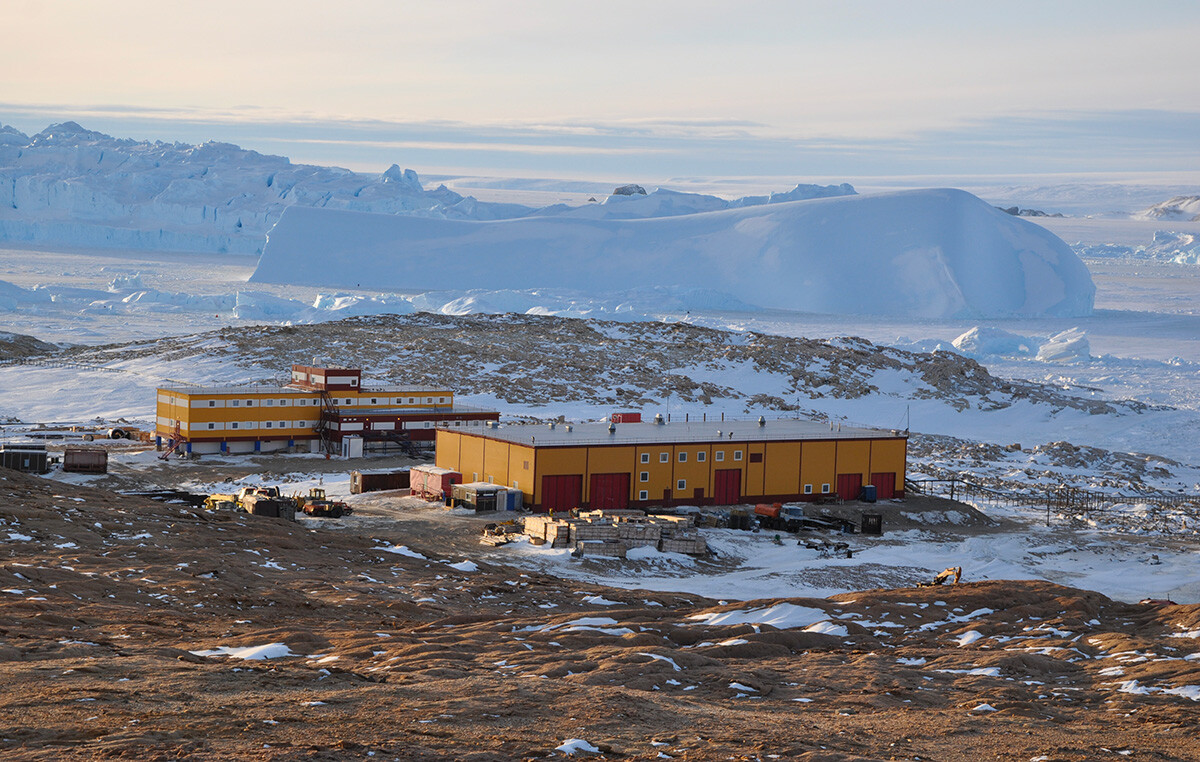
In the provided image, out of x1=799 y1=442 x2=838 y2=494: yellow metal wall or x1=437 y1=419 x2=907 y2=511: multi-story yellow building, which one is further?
x1=799 y1=442 x2=838 y2=494: yellow metal wall

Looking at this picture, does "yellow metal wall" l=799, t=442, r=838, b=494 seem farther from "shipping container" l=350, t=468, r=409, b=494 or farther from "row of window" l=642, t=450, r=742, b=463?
"shipping container" l=350, t=468, r=409, b=494

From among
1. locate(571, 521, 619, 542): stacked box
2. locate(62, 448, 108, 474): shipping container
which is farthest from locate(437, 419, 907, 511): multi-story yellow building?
locate(62, 448, 108, 474): shipping container

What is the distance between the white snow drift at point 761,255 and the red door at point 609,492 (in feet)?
208

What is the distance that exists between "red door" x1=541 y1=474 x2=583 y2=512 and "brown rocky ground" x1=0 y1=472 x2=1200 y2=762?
9.20 metres

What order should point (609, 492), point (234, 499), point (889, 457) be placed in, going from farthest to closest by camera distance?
point (889, 457), point (609, 492), point (234, 499)

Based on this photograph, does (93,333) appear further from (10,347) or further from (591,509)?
(591,509)

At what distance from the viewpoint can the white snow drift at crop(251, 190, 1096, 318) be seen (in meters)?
94.9

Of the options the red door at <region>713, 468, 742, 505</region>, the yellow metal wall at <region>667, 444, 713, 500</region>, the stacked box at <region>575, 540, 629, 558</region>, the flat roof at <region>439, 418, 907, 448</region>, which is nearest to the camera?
the stacked box at <region>575, 540, 629, 558</region>

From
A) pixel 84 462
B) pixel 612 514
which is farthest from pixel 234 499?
pixel 612 514

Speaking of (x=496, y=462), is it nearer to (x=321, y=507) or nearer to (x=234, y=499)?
(x=321, y=507)

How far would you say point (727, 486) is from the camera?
3562 cm

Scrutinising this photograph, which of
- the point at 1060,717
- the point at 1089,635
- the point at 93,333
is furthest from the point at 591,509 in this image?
the point at 93,333

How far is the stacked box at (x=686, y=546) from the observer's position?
28391 mm

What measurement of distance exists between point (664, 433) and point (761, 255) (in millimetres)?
63194
